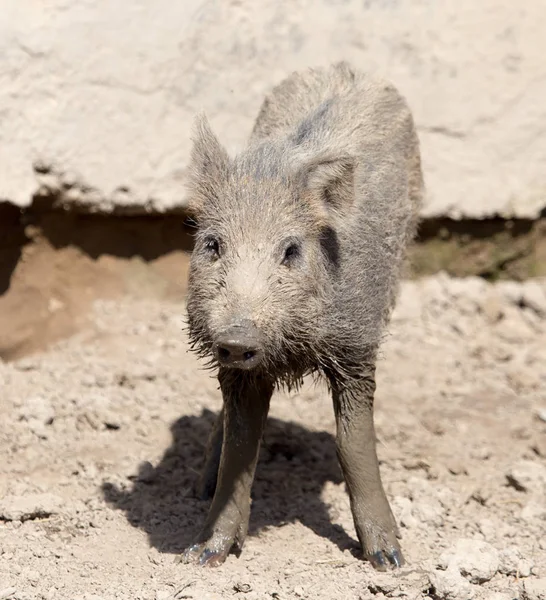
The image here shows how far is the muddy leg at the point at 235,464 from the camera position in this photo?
5176 mm

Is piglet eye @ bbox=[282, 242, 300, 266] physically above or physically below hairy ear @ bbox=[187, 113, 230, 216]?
below

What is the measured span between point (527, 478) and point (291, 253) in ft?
7.28

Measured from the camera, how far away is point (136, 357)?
23.5 ft

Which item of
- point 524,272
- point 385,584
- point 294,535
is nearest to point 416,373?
point 524,272

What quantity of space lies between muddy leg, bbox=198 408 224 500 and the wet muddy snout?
5.17 feet

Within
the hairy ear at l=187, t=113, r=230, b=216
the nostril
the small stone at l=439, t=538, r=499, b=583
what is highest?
the hairy ear at l=187, t=113, r=230, b=216

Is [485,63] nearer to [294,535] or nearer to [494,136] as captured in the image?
[494,136]

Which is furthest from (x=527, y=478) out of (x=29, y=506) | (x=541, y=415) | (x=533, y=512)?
(x=29, y=506)

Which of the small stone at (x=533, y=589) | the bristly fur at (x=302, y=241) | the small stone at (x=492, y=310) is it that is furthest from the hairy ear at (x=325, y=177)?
the small stone at (x=492, y=310)

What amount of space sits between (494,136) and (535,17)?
955 mm

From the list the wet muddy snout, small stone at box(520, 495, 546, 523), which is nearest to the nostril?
the wet muddy snout

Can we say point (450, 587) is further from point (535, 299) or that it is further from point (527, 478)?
point (535, 299)

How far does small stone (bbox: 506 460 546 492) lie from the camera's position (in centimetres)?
601

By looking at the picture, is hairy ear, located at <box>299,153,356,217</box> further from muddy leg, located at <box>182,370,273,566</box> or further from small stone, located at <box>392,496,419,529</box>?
small stone, located at <box>392,496,419,529</box>
